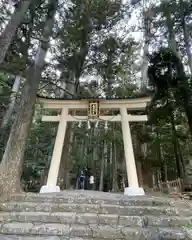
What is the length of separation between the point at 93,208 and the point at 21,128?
260cm

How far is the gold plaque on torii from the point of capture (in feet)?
22.2

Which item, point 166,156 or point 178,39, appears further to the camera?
point 166,156

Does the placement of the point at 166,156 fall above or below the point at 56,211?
above

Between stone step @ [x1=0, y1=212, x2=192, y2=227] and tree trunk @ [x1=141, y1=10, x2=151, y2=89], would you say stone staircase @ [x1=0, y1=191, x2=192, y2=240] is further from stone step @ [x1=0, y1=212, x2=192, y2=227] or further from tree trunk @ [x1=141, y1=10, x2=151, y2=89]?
tree trunk @ [x1=141, y1=10, x2=151, y2=89]

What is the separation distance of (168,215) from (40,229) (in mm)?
2358

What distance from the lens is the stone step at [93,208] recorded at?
13.1 ft

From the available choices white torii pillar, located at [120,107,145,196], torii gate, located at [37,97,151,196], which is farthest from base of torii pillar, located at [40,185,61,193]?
white torii pillar, located at [120,107,145,196]

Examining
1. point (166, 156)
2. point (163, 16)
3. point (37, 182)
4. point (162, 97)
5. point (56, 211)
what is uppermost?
point (163, 16)

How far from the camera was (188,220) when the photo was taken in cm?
368

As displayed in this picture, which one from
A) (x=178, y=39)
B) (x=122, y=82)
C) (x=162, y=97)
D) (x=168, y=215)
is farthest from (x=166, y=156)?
(x=168, y=215)

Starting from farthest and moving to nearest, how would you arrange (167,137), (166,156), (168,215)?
(166,156) < (167,137) < (168,215)

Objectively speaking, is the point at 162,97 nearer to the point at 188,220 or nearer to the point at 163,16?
the point at 163,16

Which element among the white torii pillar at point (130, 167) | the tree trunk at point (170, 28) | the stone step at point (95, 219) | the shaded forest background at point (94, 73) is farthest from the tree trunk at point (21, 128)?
the tree trunk at point (170, 28)

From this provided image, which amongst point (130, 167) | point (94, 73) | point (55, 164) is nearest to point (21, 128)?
point (55, 164)
